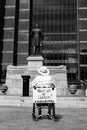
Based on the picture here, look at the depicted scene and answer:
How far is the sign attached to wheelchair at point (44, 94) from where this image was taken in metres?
5.98

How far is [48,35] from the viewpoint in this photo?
68562 mm

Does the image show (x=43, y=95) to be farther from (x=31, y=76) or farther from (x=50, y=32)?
(x=50, y=32)

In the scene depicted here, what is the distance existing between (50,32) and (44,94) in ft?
210

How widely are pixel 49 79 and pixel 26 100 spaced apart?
5683 millimetres

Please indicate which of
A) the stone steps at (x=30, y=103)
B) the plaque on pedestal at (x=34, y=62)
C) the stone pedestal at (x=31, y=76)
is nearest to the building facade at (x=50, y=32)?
the stone pedestal at (x=31, y=76)

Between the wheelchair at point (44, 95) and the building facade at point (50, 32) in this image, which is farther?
the building facade at point (50, 32)

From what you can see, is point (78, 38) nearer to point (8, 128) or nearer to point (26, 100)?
Answer: point (26, 100)

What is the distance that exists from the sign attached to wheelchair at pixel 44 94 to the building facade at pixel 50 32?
5642cm

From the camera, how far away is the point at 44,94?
19.7 feet

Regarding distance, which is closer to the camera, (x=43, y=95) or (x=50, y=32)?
(x=43, y=95)

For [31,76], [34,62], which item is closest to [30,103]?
[31,76]

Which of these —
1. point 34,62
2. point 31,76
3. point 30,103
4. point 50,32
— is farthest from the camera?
point 50,32

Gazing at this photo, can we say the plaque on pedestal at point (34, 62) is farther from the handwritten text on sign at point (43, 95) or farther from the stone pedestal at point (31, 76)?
the handwritten text on sign at point (43, 95)

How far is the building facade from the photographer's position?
207 feet
